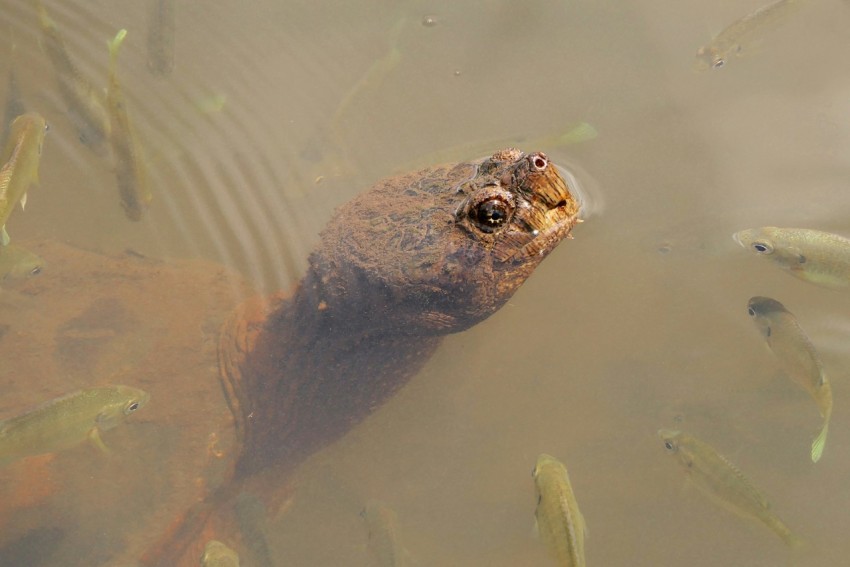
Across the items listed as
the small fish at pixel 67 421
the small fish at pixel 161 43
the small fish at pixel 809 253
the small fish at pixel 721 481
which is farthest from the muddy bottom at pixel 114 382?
the small fish at pixel 809 253

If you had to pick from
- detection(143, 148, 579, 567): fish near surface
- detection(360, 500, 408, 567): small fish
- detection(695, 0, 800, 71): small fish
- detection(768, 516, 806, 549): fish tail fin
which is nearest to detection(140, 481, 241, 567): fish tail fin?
detection(143, 148, 579, 567): fish near surface

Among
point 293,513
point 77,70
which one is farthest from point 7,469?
point 77,70

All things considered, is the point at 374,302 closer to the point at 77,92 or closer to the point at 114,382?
the point at 114,382

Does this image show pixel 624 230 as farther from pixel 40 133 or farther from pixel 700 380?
pixel 40 133

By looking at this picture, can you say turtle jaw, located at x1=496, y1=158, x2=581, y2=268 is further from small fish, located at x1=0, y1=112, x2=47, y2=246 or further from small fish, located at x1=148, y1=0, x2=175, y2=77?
small fish, located at x1=148, y1=0, x2=175, y2=77

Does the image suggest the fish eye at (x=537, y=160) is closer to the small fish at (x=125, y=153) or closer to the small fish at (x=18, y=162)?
the small fish at (x=125, y=153)

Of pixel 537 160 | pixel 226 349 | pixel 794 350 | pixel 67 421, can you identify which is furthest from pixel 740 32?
pixel 67 421
